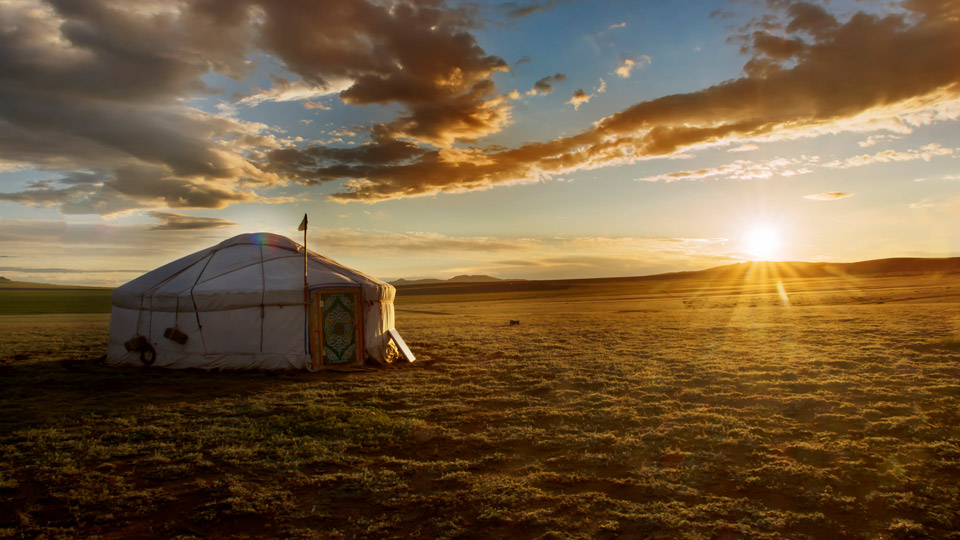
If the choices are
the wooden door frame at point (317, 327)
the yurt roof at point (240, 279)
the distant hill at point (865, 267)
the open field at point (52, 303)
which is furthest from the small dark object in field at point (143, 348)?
the distant hill at point (865, 267)

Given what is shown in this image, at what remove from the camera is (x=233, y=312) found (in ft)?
42.0

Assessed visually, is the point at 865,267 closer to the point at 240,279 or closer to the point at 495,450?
the point at 240,279

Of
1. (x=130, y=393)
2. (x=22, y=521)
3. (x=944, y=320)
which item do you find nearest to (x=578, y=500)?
(x=22, y=521)

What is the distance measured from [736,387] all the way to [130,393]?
37.9 feet

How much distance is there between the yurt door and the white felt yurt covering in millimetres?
193

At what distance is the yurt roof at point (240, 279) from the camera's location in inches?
503

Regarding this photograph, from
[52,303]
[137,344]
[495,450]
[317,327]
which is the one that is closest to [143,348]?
[137,344]

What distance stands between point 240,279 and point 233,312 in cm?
88

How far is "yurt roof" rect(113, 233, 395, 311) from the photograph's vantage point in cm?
1278

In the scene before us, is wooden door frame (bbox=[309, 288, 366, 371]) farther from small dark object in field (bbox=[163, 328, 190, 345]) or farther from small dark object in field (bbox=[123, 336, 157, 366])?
small dark object in field (bbox=[123, 336, 157, 366])

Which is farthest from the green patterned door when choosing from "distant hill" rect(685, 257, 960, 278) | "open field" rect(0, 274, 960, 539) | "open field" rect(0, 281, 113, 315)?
"distant hill" rect(685, 257, 960, 278)

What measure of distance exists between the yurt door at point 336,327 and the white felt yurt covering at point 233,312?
0.19 metres

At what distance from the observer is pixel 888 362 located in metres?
12.2

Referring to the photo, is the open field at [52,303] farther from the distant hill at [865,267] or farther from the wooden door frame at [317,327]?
the distant hill at [865,267]
